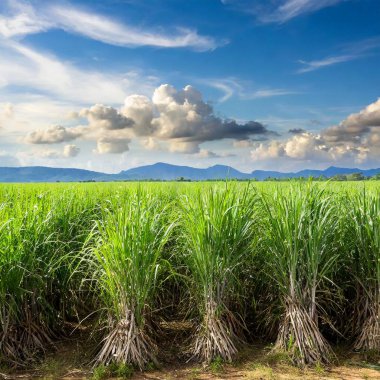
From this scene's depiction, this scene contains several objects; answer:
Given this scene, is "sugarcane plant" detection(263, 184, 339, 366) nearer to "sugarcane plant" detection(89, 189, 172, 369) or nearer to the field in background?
the field in background

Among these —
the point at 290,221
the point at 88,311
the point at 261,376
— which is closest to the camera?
the point at 261,376

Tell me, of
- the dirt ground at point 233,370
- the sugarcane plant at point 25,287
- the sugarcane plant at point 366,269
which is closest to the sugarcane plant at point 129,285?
the dirt ground at point 233,370

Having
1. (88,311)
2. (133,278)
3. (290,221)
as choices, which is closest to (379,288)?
(290,221)

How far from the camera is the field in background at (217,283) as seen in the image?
15.2 feet

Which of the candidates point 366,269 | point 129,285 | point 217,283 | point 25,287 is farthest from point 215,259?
point 25,287

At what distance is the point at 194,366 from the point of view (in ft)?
15.4

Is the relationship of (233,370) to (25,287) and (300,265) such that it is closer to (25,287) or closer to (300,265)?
(300,265)

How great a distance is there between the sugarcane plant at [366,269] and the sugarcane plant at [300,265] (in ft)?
1.43

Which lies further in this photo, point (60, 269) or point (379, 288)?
point (60, 269)

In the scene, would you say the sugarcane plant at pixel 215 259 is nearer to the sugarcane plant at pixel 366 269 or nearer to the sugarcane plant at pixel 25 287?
the sugarcane plant at pixel 366 269

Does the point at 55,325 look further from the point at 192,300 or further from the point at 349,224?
the point at 349,224

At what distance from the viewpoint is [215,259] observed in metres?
4.76

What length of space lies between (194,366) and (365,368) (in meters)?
1.89

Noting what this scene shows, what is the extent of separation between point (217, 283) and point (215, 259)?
10.6 inches
